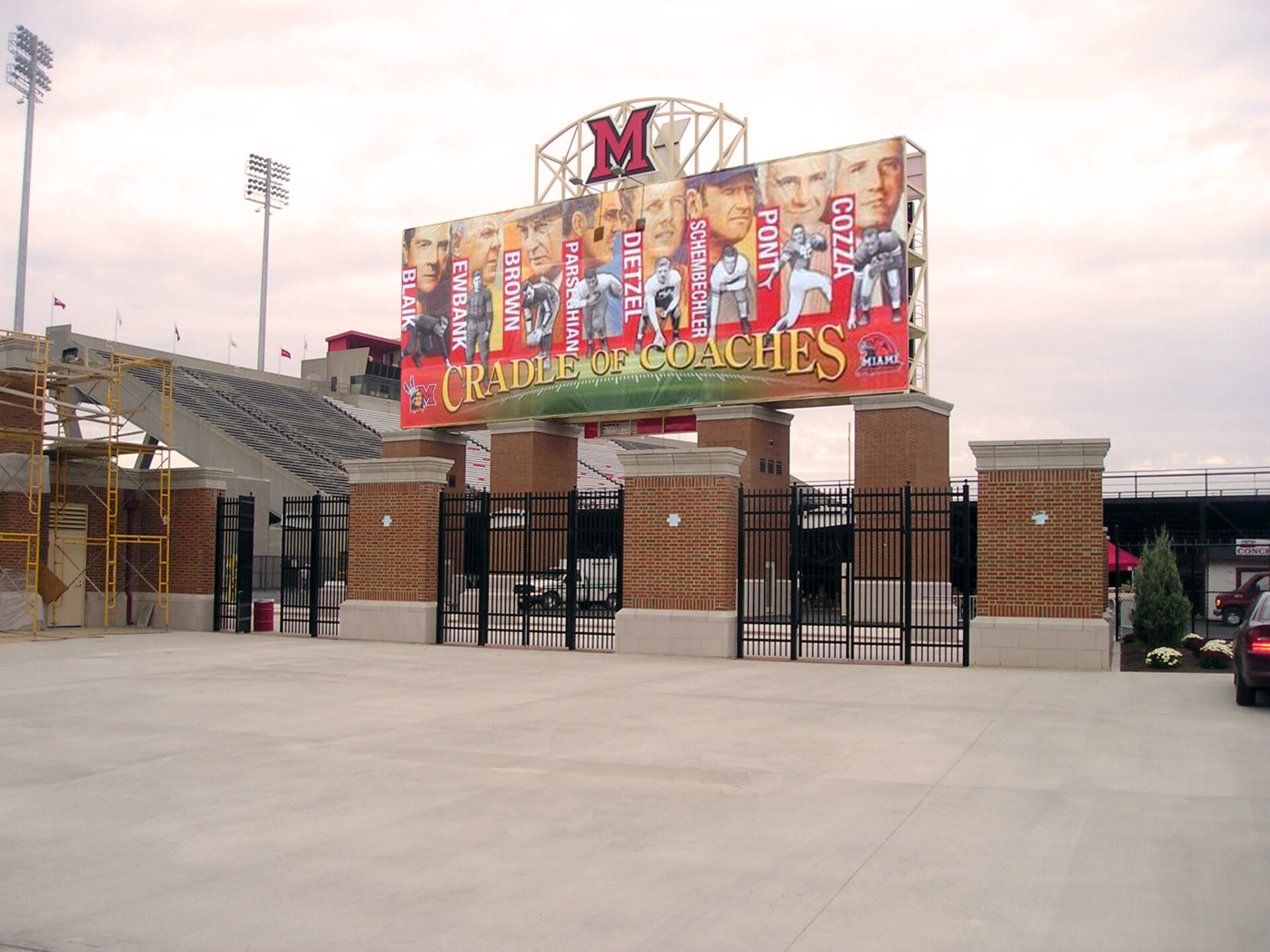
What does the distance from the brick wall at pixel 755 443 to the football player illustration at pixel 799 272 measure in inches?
142

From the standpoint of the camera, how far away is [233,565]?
26.1 metres

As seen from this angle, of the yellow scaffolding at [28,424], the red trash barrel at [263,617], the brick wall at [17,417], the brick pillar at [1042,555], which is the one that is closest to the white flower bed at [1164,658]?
the brick pillar at [1042,555]

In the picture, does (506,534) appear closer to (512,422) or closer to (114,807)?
(512,422)

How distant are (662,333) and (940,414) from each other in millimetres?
8032

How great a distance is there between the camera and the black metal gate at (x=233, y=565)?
82.8 ft

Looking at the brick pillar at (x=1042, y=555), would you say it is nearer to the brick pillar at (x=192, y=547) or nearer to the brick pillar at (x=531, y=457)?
the brick pillar at (x=192, y=547)

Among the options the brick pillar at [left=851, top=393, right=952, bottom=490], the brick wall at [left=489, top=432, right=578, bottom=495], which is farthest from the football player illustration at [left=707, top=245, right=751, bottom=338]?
the brick wall at [left=489, top=432, right=578, bottom=495]

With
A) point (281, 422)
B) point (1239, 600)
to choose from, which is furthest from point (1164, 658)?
point (281, 422)

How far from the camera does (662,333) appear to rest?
31.2 metres

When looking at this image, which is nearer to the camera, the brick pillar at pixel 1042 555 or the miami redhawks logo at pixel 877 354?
the brick pillar at pixel 1042 555

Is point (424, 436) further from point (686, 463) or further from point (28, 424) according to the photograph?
point (686, 463)

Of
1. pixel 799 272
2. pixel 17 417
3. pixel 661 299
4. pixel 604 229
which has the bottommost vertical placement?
pixel 17 417

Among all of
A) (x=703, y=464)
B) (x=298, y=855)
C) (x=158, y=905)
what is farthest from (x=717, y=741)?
(x=703, y=464)

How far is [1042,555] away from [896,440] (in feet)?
40.9
